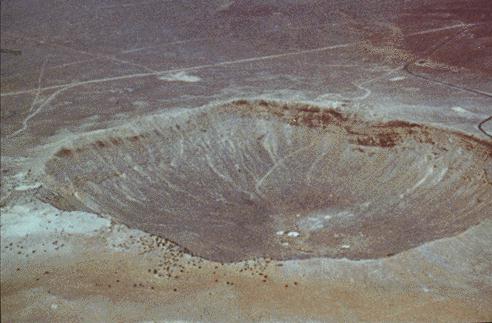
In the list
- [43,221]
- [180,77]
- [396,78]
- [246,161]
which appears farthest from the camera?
[180,77]

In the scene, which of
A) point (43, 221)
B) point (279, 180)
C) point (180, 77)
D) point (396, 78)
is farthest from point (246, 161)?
point (43, 221)

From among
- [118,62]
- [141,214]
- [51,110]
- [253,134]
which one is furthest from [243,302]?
[118,62]

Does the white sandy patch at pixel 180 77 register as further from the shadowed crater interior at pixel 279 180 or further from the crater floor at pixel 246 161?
the shadowed crater interior at pixel 279 180

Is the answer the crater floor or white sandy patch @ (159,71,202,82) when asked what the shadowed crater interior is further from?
white sandy patch @ (159,71,202,82)

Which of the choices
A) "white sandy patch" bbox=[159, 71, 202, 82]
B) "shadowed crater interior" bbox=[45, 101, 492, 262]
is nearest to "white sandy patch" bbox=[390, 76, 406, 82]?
"shadowed crater interior" bbox=[45, 101, 492, 262]

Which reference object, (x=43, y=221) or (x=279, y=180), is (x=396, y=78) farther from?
(x=43, y=221)

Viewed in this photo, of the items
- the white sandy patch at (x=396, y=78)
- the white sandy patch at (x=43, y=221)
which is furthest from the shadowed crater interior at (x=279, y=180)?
the white sandy patch at (x=396, y=78)
